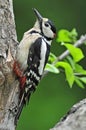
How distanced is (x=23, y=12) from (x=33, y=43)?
5.64m

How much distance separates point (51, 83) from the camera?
11.2m

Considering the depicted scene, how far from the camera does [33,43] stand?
557 cm

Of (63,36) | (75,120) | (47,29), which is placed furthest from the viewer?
(63,36)

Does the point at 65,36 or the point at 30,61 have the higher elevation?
the point at 65,36

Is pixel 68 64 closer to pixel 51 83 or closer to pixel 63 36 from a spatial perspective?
pixel 63 36

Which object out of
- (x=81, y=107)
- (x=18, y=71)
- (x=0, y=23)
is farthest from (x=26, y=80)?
(x=81, y=107)

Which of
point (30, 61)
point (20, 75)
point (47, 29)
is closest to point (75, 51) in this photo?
point (47, 29)

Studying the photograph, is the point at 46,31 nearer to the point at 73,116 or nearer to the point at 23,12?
the point at 73,116

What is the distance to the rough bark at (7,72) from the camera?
5211mm

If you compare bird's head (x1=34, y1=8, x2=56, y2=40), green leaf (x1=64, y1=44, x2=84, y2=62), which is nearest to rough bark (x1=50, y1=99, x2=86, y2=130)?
green leaf (x1=64, y1=44, x2=84, y2=62)

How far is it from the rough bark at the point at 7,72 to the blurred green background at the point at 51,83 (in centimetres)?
463

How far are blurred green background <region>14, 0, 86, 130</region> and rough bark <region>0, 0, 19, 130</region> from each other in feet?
15.2

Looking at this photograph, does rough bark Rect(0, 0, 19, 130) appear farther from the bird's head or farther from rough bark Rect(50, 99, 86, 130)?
rough bark Rect(50, 99, 86, 130)

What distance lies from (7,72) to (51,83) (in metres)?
5.95
